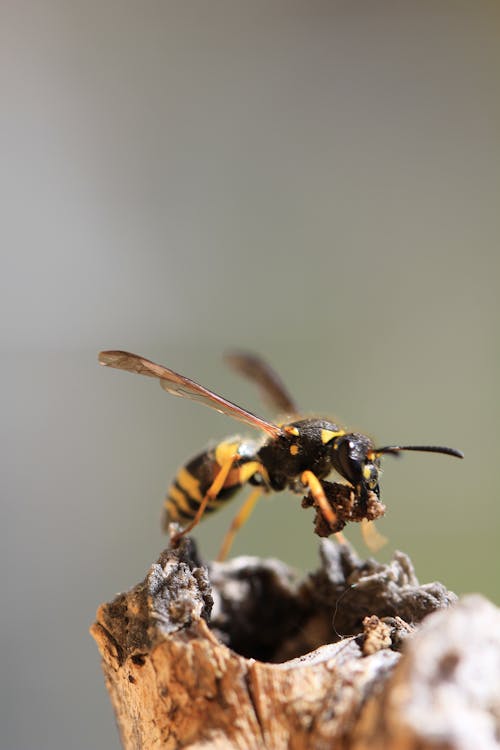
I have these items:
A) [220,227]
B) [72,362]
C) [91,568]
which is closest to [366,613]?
[91,568]

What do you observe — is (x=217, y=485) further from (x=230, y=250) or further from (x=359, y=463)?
(x=230, y=250)

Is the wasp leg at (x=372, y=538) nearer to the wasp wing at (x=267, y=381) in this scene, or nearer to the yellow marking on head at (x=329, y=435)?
the yellow marking on head at (x=329, y=435)

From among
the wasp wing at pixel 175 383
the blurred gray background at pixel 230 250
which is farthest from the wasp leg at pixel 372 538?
the blurred gray background at pixel 230 250

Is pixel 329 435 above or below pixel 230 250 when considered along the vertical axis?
below

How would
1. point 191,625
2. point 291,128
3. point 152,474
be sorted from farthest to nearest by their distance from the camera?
1. point 291,128
2. point 152,474
3. point 191,625

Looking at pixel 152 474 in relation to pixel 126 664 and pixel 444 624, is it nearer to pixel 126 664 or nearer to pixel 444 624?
pixel 126 664

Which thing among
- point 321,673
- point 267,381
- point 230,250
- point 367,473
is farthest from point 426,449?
point 230,250
